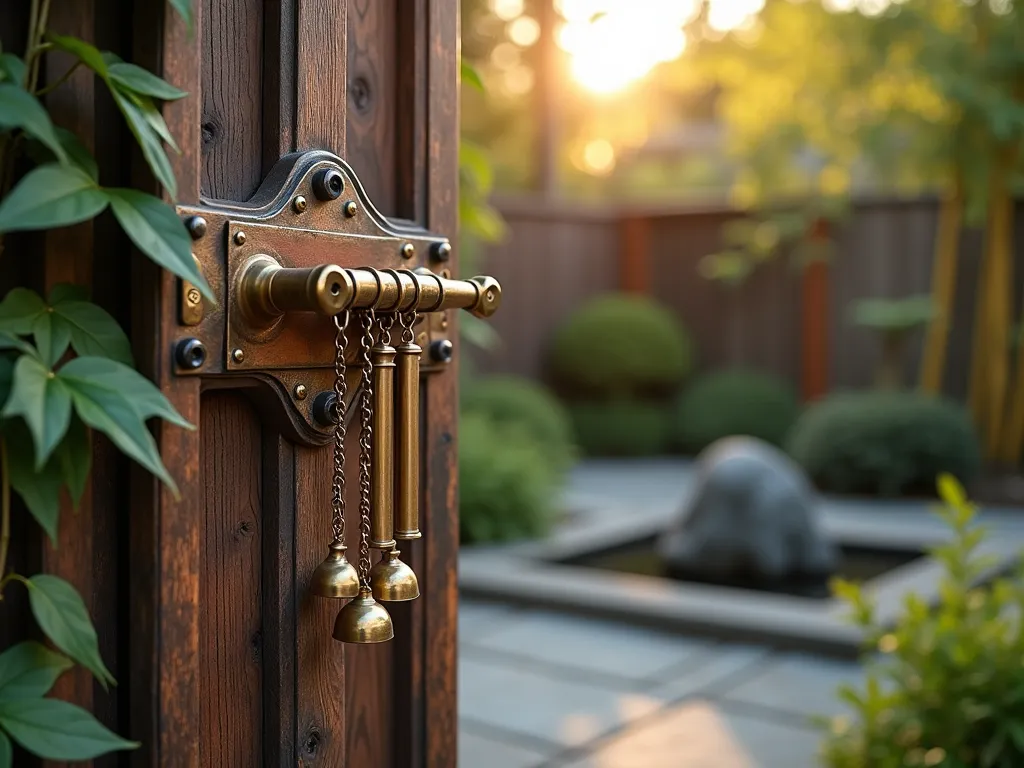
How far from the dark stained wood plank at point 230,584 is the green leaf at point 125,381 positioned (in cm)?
17

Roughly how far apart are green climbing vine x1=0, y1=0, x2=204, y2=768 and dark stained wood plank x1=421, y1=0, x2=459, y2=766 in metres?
0.42

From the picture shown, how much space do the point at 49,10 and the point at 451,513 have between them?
67 cm

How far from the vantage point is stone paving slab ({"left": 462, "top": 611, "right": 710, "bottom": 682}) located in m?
3.62

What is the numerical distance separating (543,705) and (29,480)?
2.61m

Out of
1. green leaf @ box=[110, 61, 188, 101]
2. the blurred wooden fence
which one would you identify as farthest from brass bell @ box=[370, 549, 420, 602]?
the blurred wooden fence

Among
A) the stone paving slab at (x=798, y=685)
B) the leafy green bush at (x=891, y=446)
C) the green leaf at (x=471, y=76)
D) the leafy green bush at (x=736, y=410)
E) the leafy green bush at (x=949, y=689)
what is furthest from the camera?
the leafy green bush at (x=736, y=410)

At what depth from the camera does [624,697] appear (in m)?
3.31

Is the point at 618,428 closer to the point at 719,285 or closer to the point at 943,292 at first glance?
the point at 719,285

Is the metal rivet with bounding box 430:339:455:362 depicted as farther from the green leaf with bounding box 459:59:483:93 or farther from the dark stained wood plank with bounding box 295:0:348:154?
the green leaf with bounding box 459:59:483:93

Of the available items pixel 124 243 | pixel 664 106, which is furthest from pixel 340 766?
pixel 664 106

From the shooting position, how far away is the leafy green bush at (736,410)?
9477mm

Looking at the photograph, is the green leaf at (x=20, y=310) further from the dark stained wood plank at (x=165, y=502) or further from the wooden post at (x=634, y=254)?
the wooden post at (x=634, y=254)

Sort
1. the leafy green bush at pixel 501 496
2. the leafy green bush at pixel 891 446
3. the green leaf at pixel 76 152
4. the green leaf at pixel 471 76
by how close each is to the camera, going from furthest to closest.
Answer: the leafy green bush at pixel 891 446
the leafy green bush at pixel 501 496
the green leaf at pixel 471 76
the green leaf at pixel 76 152

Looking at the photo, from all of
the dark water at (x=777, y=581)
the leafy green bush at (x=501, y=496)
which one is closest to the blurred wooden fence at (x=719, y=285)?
the leafy green bush at (x=501, y=496)
